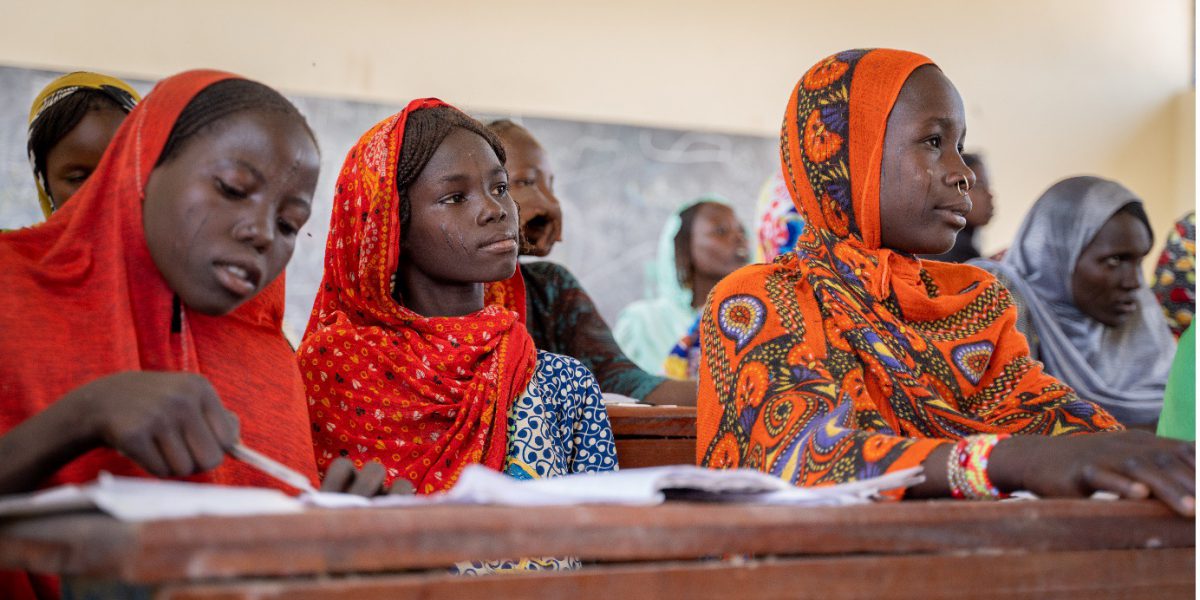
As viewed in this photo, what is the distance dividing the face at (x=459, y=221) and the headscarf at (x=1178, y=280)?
3243 mm

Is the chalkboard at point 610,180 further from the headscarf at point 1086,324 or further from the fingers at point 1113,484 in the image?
the fingers at point 1113,484

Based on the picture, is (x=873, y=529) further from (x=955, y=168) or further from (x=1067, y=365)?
(x=1067, y=365)

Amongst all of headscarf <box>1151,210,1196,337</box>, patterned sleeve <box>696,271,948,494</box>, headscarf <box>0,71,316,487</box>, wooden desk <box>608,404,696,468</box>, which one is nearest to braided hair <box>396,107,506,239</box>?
wooden desk <box>608,404,696,468</box>

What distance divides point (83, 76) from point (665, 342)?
330 centimetres

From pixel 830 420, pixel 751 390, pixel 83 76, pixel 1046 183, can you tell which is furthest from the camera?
pixel 1046 183

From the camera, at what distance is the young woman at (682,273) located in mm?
5582

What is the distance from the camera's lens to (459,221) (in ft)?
7.84

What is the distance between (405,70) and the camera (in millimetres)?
5840

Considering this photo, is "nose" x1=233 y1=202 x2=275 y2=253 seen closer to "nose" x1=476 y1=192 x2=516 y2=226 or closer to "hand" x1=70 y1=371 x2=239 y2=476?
"hand" x1=70 y1=371 x2=239 y2=476

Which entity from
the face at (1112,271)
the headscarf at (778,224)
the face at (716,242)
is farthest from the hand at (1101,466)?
the face at (716,242)

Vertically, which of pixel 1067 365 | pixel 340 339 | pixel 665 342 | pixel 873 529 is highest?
pixel 873 529

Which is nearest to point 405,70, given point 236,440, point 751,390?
point 751,390

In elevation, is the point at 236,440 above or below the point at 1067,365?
above

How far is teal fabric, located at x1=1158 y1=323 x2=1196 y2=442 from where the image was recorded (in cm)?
196
